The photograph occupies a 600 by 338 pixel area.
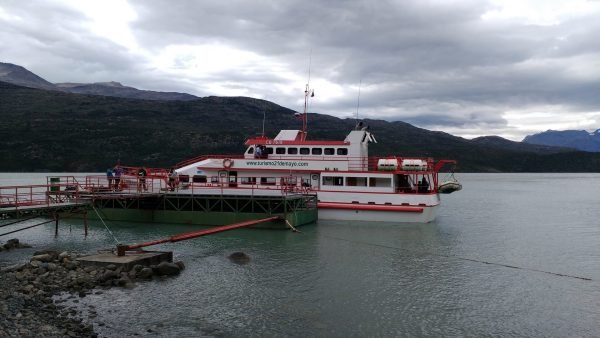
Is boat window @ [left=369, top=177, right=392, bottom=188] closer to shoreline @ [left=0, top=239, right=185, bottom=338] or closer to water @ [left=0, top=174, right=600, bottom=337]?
water @ [left=0, top=174, right=600, bottom=337]

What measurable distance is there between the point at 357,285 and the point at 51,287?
1043 cm

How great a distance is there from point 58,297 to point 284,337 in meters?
7.51

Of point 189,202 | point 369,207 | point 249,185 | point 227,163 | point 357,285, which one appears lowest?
point 357,285

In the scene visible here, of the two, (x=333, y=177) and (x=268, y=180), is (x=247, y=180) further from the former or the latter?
(x=333, y=177)

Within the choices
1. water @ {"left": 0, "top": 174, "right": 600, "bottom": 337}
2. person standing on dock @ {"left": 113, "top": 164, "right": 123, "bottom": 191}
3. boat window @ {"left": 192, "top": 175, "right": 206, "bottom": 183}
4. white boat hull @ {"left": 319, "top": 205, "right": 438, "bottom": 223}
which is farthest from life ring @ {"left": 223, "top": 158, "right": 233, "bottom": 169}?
white boat hull @ {"left": 319, "top": 205, "right": 438, "bottom": 223}

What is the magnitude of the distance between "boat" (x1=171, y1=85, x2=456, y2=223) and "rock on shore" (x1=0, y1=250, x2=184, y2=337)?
1425 cm

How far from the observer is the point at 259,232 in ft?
95.1

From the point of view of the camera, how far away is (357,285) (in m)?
17.6

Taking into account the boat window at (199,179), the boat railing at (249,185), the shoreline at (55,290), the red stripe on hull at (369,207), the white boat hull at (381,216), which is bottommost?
the shoreline at (55,290)

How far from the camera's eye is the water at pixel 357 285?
1347cm

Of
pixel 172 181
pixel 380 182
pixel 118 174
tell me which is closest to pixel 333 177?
pixel 380 182

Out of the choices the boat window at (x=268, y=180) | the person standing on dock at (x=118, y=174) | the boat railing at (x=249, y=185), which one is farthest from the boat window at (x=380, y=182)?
the person standing on dock at (x=118, y=174)

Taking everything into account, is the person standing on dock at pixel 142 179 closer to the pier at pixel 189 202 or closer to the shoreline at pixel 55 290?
the pier at pixel 189 202

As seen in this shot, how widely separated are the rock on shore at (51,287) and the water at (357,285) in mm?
720
